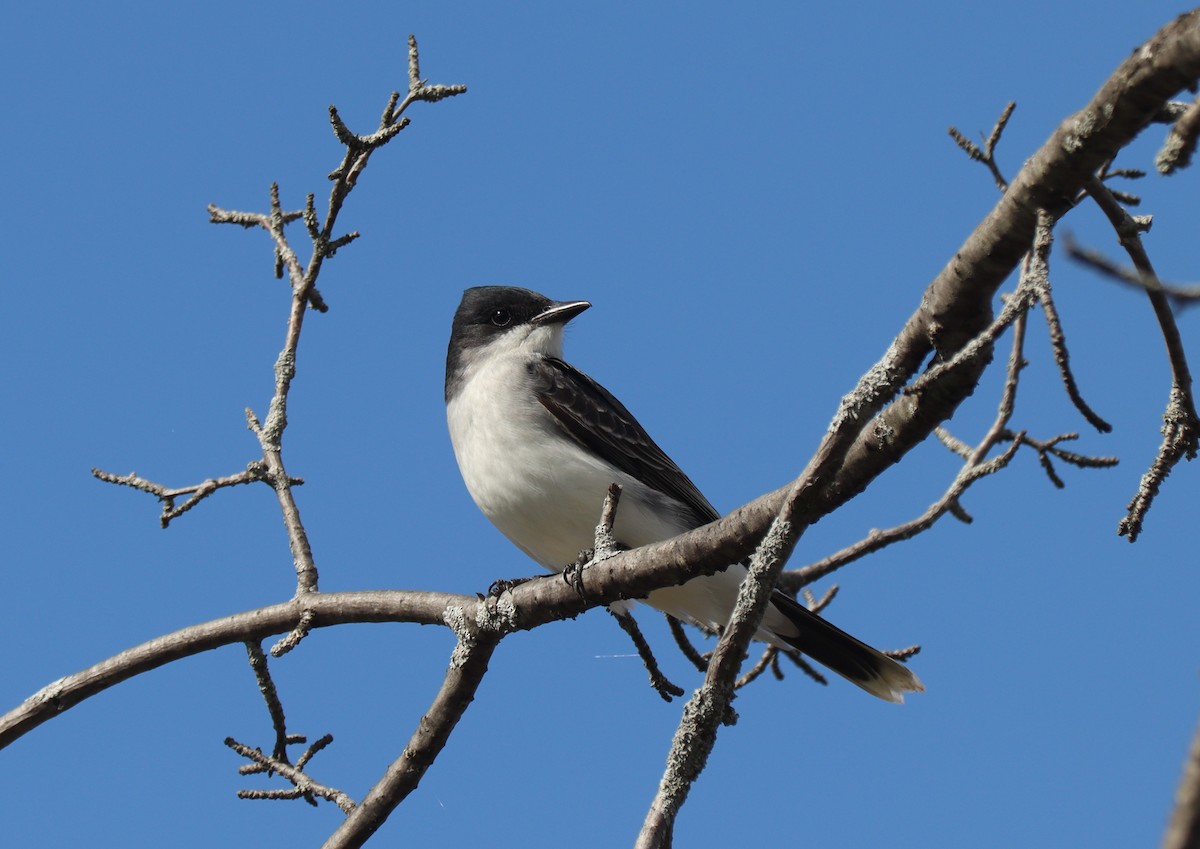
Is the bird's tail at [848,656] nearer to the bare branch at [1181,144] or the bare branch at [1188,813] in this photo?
the bare branch at [1181,144]

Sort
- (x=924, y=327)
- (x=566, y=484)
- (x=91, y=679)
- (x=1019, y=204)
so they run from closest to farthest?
(x=1019, y=204), (x=924, y=327), (x=91, y=679), (x=566, y=484)

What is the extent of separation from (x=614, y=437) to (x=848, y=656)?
181cm

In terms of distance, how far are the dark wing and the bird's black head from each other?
751 mm

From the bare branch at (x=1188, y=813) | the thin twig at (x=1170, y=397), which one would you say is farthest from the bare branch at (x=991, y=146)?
the bare branch at (x=1188, y=813)

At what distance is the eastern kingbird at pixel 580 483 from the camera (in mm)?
6789

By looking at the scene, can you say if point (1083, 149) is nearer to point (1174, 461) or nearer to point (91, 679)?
point (1174, 461)

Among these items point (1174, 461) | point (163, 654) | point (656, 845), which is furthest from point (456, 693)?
point (1174, 461)

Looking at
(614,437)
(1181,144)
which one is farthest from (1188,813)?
(614,437)

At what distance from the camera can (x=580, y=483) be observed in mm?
7051

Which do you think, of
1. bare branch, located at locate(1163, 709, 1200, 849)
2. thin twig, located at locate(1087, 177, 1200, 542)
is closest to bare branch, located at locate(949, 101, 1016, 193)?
thin twig, located at locate(1087, 177, 1200, 542)

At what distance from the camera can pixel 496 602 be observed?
17.3ft

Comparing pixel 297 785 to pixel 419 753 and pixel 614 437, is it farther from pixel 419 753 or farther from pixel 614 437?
pixel 614 437

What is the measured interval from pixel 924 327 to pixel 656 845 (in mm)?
1520

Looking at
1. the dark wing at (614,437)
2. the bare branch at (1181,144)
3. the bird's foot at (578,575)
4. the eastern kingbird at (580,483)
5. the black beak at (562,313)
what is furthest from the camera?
the black beak at (562,313)
